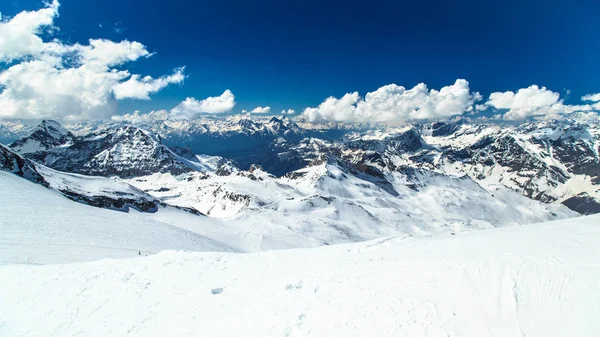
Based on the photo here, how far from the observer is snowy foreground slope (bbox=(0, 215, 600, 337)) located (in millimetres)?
11406

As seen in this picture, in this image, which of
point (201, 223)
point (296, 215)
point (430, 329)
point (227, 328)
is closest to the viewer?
point (430, 329)

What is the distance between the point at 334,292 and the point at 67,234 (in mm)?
32465

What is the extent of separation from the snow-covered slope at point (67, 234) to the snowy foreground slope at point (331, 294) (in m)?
8.24

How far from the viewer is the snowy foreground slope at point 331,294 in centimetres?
1141

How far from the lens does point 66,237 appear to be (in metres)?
31.3

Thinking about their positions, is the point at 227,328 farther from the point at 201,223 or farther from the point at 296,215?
the point at 296,215

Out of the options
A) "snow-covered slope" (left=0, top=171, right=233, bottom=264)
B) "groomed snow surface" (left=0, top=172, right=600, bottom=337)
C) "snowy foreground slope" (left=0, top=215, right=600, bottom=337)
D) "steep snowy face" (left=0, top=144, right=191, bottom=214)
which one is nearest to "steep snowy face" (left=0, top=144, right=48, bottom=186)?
"steep snowy face" (left=0, top=144, right=191, bottom=214)

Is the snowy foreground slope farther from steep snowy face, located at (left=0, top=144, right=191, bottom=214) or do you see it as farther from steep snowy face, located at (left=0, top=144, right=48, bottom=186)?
steep snowy face, located at (left=0, top=144, right=191, bottom=214)

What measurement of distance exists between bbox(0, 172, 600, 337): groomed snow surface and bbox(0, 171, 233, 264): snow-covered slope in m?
8.33

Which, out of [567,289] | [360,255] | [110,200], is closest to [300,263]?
[360,255]

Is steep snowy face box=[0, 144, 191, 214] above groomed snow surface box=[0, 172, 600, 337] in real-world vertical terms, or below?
below

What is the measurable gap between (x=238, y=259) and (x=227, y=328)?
→ 8.62 meters

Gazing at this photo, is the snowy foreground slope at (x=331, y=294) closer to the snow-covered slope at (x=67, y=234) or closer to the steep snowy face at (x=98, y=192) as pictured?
the snow-covered slope at (x=67, y=234)

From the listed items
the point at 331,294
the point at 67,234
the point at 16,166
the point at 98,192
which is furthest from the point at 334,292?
the point at 98,192
